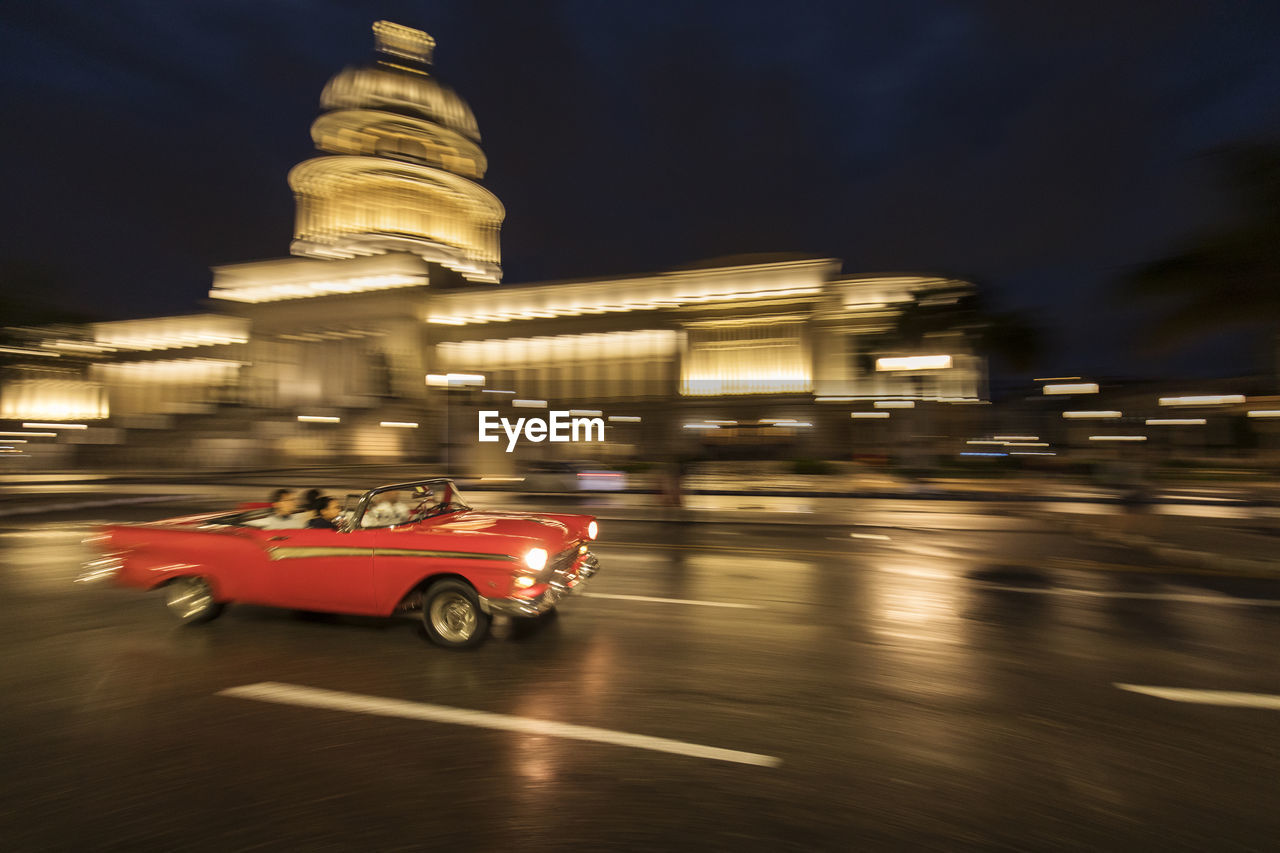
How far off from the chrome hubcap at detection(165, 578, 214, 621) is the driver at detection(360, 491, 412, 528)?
1.98 m

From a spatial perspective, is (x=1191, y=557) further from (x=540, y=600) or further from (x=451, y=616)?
(x=451, y=616)

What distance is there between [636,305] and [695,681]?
59905 millimetres

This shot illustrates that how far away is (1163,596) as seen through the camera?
8.14 m

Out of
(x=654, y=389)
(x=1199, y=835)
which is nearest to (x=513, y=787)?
(x=1199, y=835)

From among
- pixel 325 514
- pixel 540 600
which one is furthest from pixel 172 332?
pixel 540 600

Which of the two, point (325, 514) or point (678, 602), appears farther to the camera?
point (678, 602)

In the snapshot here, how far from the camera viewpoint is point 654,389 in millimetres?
64188

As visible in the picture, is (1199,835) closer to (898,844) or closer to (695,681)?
(898,844)

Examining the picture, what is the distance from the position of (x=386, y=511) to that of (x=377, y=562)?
57 centimetres

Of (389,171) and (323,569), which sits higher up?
(389,171)

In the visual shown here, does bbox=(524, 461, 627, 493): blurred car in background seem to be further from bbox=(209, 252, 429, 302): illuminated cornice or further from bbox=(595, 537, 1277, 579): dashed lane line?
bbox=(209, 252, 429, 302): illuminated cornice

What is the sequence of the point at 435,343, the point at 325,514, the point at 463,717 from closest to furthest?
the point at 463,717 < the point at 325,514 < the point at 435,343

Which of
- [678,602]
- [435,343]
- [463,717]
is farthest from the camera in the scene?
[435,343]

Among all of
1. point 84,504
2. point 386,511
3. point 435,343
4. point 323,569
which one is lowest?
point 84,504
